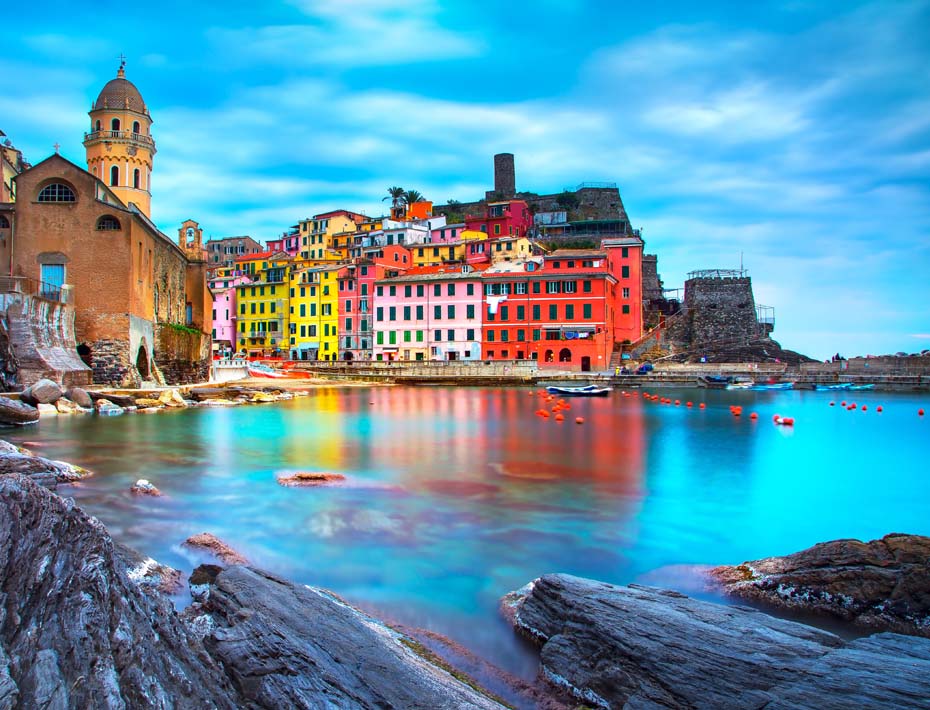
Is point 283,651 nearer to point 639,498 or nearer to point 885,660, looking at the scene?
point 885,660

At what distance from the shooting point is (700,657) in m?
4.98

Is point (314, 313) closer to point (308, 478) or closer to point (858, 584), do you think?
point (308, 478)

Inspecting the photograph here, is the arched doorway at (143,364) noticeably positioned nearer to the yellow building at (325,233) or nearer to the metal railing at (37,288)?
the metal railing at (37,288)

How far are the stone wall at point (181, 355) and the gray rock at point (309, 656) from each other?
36963 millimetres

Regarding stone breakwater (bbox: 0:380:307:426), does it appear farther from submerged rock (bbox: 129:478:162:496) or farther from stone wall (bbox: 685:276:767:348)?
stone wall (bbox: 685:276:767:348)

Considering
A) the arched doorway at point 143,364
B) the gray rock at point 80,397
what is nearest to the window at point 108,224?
the arched doorway at point 143,364

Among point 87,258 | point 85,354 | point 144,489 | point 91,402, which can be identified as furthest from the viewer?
point 87,258

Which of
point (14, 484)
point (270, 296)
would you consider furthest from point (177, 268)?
point (14, 484)

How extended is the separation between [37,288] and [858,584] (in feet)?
117

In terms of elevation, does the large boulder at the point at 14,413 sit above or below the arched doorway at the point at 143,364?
below

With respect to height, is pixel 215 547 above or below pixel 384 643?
below

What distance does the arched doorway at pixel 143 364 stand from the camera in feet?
119

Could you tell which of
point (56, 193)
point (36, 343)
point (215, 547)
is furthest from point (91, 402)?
point (215, 547)

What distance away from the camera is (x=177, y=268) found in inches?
1844
